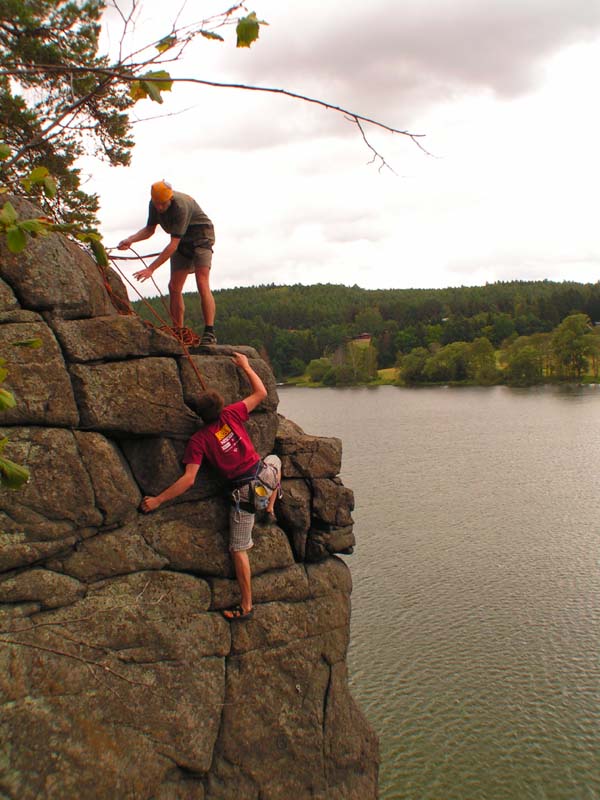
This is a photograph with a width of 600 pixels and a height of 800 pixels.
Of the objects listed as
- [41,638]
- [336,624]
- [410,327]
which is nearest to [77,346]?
[41,638]

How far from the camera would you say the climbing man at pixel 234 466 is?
316 inches

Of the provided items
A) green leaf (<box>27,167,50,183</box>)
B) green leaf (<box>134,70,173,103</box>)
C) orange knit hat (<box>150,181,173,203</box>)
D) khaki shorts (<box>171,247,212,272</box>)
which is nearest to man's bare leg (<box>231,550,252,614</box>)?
khaki shorts (<box>171,247,212,272</box>)

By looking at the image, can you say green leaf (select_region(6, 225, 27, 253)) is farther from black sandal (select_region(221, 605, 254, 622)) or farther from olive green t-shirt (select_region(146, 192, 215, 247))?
black sandal (select_region(221, 605, 254, 622))

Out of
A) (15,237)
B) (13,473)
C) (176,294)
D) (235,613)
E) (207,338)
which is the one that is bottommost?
(235,613)

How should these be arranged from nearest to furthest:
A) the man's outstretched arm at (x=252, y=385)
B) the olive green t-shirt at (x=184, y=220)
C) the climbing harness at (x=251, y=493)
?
the climbing harness at (x=251, y=493)
the man's outstretched arm at (x=252, y=385)
the olive green t-shirt at (x=184, y=220)

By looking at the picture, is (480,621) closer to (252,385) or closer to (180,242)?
(252,385)

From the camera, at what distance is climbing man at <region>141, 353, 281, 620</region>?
8.03 m

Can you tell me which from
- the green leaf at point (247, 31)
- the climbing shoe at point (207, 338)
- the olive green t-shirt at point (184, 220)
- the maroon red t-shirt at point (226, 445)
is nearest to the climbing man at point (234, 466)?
the maroon red t-shirt at point (226, 445)

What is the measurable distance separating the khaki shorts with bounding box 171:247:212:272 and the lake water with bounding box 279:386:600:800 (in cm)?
956

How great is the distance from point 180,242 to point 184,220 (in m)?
0.72

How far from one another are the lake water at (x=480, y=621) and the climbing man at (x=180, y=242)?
29.7 ft

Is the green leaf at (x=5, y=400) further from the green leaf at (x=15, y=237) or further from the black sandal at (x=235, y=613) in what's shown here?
the black sandal at (x=235, y=613)

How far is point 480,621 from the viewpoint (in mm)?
17797

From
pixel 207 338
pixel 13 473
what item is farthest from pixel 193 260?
pixel 13 473
